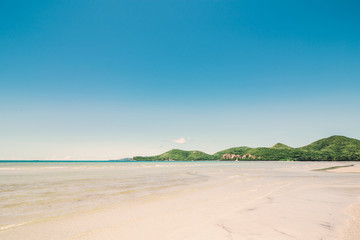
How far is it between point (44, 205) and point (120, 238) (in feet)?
22.0

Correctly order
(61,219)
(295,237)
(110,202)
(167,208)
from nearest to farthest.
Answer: (295,237) < (61,219) < (167,208) < (110,202)

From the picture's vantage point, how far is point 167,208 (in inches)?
368

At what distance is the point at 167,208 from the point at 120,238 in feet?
13.0

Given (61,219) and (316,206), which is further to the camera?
(316,206)

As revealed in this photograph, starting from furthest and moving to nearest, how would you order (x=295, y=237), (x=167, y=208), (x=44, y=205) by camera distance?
(x=44, y=205) → (x=167, y=208) → (x=295, y=237)

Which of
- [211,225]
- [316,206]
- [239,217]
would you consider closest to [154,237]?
[211,225]

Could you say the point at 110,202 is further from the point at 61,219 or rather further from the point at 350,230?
the point at 350,230

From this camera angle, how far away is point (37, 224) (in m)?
6.96

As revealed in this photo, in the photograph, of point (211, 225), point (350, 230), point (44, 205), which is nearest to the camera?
point (350, 230)

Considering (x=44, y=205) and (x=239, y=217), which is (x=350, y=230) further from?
(x=44, y=205)

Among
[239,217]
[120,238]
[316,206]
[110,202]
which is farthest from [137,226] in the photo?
[316,206]

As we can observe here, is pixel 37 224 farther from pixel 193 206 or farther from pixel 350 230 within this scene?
pixel 350 230

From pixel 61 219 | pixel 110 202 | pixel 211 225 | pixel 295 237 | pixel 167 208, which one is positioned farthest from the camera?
pixel 110 202

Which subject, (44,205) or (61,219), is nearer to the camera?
(61,219)
